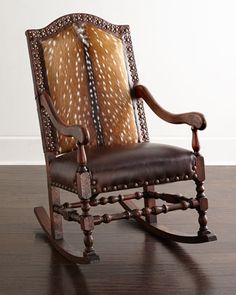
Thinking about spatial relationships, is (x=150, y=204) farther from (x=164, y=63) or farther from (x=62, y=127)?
(x=164, y=63)

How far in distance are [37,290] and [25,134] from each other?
247 cm

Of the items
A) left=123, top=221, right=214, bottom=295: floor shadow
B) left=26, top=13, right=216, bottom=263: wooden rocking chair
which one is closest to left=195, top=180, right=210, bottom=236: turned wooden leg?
left=26, top=13, right=216, bottom=263: wooden rocking chair

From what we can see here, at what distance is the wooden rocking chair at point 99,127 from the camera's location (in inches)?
91.5

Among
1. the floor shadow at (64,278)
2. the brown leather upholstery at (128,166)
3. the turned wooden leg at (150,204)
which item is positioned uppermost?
the brown leather upholstery at (128,166)

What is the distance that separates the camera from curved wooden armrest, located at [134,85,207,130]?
2506 mm

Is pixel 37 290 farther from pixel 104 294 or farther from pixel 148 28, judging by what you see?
pixel 148 28

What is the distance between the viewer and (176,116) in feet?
8.61

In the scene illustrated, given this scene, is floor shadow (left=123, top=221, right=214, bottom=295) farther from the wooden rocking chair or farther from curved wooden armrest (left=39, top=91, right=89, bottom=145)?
curved wooden armrest (left=39, top=91, right=89, bottom=145)

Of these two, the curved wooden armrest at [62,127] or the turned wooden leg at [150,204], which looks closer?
the curved wooden armrest at [62,127]

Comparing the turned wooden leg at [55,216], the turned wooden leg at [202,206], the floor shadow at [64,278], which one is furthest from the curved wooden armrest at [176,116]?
the floor shadow at [64,278]

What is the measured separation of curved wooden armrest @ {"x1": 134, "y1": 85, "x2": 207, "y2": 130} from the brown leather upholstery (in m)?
0.15

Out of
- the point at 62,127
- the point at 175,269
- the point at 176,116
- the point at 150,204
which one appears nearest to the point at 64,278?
the point at 175,269

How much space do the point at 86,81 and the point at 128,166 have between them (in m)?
0.63

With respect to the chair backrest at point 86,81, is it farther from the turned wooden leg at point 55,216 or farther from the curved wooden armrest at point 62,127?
the turned wooden leg at point 55,216
